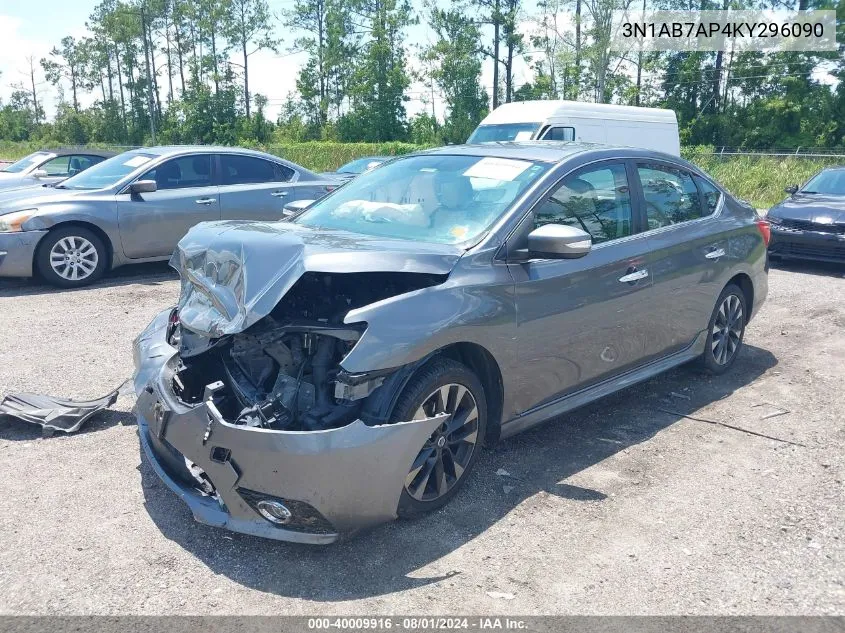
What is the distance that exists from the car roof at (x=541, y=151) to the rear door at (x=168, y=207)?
5191 millimetres

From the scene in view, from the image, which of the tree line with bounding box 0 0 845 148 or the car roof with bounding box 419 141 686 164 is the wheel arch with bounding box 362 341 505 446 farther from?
the tree line with bounding box 0 0 845 148

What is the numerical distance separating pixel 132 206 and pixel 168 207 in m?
0.42

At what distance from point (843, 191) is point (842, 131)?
133ft

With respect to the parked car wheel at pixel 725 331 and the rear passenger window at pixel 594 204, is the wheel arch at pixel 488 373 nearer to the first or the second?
the rear passenger window at pixel 594 204

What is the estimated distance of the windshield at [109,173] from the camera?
30.9 feet

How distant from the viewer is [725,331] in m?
5.95

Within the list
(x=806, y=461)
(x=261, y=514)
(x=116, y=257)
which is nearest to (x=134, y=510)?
(x=261, y=514)

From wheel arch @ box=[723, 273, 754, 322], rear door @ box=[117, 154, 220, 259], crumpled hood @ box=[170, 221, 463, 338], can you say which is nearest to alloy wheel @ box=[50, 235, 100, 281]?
rear door @ box=[117, 154, 220, 259]

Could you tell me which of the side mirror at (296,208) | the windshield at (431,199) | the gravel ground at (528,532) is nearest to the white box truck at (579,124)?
the side mirror at (296,208)

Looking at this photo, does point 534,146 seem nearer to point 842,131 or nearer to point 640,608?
point 640,608

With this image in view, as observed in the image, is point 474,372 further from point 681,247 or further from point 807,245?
point 807,245

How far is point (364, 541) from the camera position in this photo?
11.5ft

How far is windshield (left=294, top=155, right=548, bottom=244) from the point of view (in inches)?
166

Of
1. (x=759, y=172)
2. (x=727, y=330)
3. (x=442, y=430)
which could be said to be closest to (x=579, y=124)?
(x=727, y=330)
